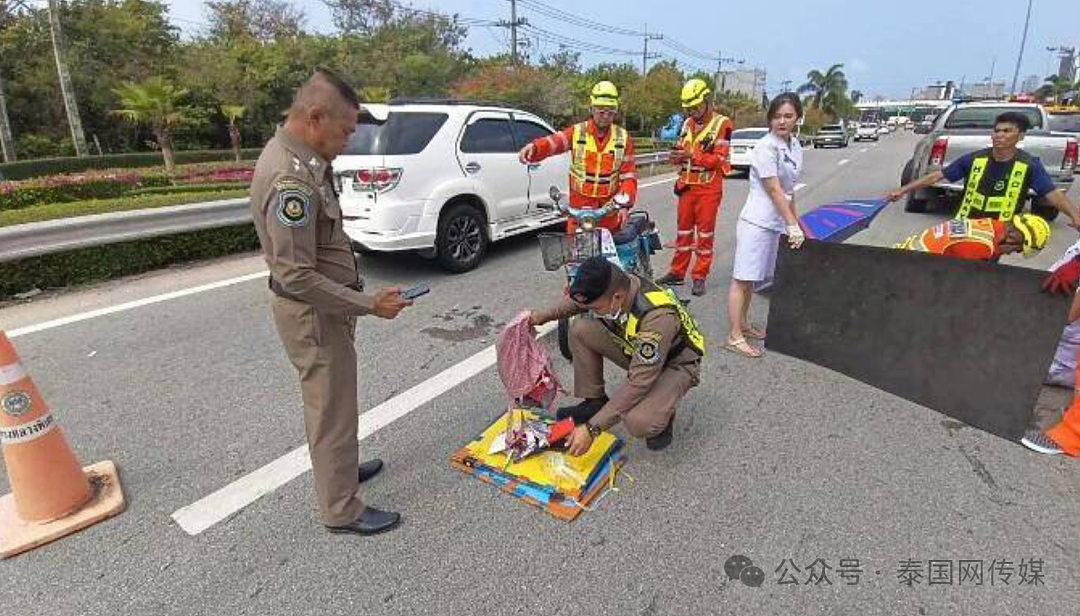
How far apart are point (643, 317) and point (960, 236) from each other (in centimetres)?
258

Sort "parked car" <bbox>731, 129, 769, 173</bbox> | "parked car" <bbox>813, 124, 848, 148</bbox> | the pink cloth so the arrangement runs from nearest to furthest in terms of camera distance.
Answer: the pink cloth → "parked car" <bbox>731, 129, 769, 173</bbox> → "parked car" <bbox>813, 124, 848, 148</bbox>

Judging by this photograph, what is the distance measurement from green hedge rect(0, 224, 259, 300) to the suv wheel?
9.07 feet

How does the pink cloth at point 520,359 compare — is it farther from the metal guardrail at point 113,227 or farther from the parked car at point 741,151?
the parked car at point 741,151

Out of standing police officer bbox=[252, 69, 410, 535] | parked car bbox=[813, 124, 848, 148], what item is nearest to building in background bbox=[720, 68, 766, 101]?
parked car bbox=[813, 124, 848, 148]

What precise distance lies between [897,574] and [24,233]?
22.1 ft

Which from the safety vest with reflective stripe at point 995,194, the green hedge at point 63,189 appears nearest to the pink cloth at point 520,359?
the safety vest with reflective stripe at point 995,194

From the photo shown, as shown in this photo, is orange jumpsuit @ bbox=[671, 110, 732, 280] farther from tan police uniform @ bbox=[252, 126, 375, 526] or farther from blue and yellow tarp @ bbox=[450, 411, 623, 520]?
tan police uniform @ bbox=[252, 126, 375, 526]

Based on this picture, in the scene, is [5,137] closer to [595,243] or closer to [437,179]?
[437,179]

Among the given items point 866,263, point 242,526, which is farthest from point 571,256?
point 242,526

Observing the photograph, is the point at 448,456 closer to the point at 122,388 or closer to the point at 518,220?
the point at 122,388

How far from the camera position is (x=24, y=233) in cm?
509

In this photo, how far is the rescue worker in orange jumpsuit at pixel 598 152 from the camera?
14.1 feet

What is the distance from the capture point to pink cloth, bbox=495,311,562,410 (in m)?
2.91

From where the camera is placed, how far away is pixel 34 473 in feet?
8.00
